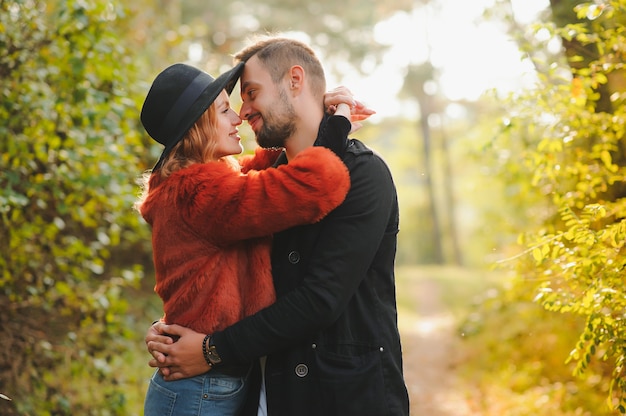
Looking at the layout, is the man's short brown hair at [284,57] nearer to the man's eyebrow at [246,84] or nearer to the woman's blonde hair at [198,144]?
the man's eyebrow at [246,84]

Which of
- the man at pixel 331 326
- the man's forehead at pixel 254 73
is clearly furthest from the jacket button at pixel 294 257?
the man's forehead at pixel 254 73

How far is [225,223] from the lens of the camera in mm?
2473

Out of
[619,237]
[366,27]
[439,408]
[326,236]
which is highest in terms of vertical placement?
[366,27]

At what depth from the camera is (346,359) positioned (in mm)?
2508

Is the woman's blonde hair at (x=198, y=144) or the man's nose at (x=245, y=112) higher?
the man's nose at (x=245, y=112)

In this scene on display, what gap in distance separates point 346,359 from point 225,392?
0.49m

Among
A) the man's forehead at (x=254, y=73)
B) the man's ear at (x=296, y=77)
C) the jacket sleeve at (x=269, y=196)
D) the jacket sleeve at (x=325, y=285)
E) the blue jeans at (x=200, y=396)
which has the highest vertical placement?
the man's forehead at (x=254, y=73)

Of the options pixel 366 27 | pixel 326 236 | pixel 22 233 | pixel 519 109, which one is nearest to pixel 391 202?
pixel 326 236

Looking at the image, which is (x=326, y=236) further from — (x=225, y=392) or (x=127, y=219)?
(x=127, y=219)

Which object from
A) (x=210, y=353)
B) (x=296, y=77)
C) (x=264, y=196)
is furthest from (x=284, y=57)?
(x=210, y=353)

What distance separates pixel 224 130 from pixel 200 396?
3.51 feet

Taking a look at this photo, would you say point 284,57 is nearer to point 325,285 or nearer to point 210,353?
point 325,285

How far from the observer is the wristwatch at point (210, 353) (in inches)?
99.0

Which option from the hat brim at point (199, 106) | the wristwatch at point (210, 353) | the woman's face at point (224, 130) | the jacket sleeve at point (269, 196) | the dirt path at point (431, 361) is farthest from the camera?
the dirt path at point (431, 361)
